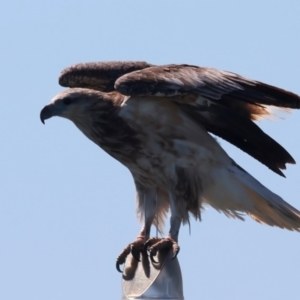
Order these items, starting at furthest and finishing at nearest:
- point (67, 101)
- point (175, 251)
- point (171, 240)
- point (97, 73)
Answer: point (97, 73)
point (67, 101)
point (171, 240)
point (175, 251)

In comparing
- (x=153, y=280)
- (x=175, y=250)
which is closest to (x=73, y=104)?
(x=175, y=250)

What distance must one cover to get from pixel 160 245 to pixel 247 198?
4.36ft

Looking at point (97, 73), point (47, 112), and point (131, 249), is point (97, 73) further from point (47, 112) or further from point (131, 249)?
point (131, 249)

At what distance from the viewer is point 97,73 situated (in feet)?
32.3

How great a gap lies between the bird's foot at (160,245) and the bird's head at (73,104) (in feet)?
4.23

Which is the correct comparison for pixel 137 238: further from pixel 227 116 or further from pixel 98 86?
pixel 98 86

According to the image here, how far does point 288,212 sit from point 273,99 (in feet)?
3.41

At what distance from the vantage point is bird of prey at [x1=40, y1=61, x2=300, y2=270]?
839 cm

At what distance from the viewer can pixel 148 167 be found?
855 cm

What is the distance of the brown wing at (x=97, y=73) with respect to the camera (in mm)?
9758

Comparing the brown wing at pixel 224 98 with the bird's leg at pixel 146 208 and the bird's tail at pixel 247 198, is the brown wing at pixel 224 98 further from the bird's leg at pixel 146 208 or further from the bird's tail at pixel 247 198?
the bird's leg at pixel 146 208

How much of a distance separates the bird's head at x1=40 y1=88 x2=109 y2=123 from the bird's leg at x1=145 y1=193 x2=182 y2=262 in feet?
3.32

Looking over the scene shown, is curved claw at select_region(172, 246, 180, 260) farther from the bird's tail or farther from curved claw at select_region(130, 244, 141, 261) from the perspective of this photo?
the bird's tail

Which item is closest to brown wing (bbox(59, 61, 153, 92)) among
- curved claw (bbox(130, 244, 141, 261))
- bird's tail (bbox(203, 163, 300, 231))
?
bird's tail (bbox(203, 163, 300, 231))
